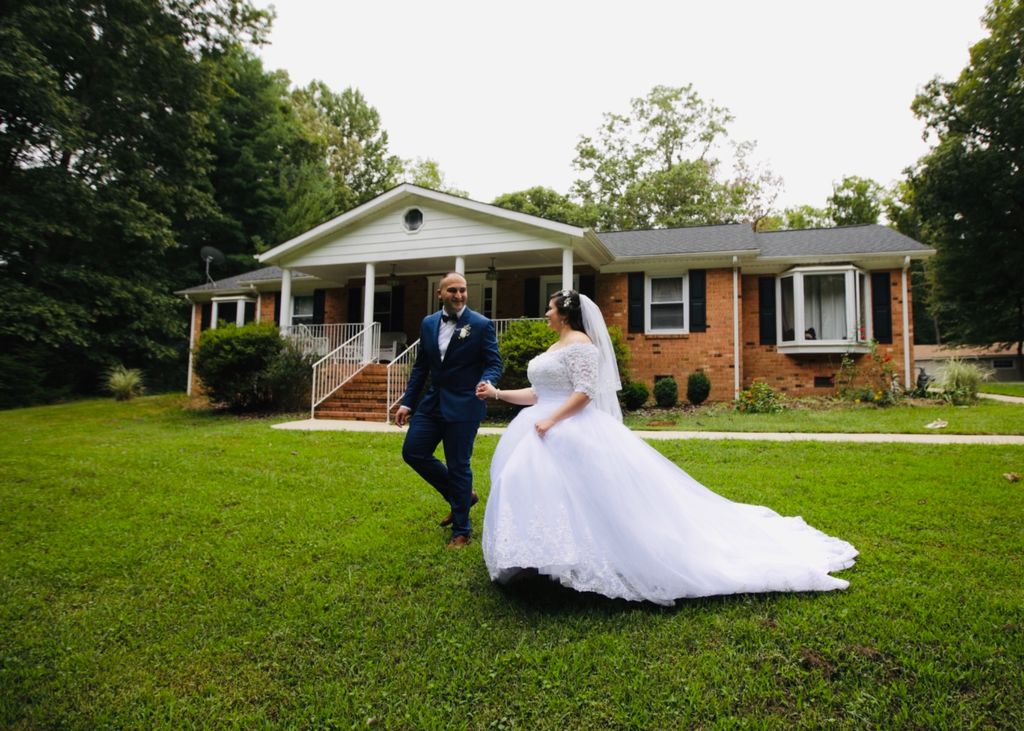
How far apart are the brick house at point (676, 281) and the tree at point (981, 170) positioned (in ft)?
30.9

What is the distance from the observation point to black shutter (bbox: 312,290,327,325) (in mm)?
17953

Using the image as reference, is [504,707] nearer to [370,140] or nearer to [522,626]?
[522,626]

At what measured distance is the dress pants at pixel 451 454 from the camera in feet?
13.2

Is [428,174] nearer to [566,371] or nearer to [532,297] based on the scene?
[532,297]

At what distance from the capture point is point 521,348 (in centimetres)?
1159

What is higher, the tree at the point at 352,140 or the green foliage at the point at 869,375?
the tree at the point at 352,140

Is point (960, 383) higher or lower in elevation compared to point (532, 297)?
lower

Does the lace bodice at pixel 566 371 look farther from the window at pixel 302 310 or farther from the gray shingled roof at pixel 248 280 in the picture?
the window at pixel 302 310

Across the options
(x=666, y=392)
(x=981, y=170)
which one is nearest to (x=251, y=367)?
(x=666, y=392)

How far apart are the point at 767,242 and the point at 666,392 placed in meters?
5.61

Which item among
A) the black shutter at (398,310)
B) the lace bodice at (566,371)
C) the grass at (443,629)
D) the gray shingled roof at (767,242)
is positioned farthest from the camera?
the black shutter at (398,310)

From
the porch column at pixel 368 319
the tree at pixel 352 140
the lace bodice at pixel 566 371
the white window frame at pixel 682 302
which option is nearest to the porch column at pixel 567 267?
the white window frame at pixel 682 302

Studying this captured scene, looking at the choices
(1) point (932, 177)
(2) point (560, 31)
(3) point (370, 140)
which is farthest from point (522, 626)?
(3) point (370, 140)

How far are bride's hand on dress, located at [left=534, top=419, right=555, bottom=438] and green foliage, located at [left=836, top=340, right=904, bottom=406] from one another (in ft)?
38.5
